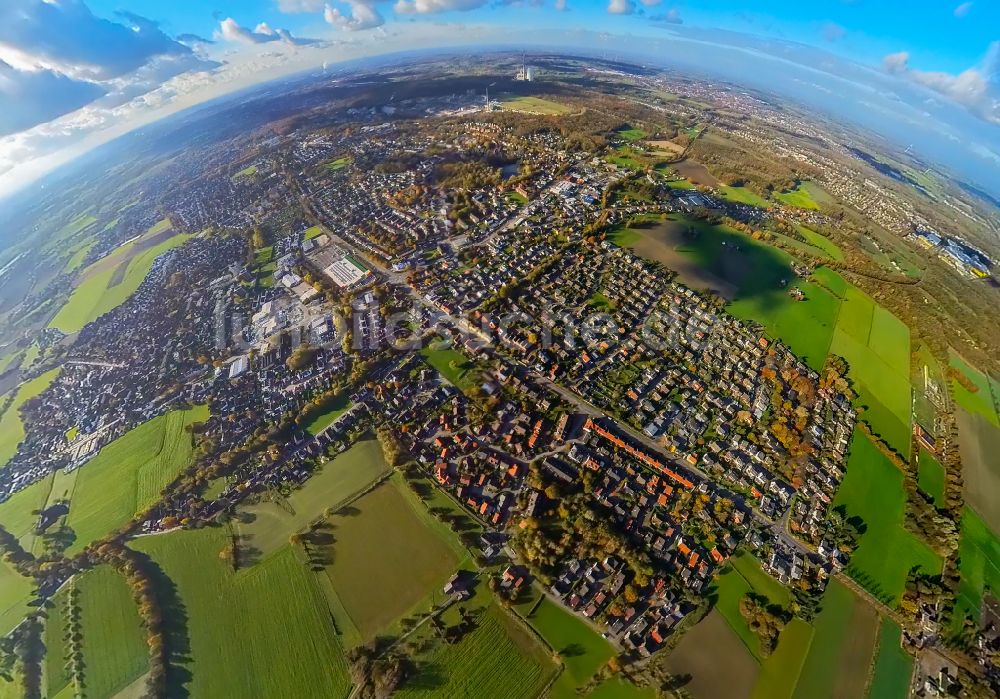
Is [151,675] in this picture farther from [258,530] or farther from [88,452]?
[88,452]

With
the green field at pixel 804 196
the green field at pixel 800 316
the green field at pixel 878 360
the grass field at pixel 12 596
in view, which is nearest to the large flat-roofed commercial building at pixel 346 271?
the grass field at pixel 12 596

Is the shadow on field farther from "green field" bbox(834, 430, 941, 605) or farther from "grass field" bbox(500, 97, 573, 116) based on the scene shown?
"grass field" bbox(500, 97, 573, 116)

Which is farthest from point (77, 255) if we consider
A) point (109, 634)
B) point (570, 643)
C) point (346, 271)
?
point (570, 643)

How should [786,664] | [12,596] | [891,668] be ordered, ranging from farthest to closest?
[12,596], [786,664], [891,668]

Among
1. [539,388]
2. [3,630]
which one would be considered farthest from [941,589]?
[3,630]

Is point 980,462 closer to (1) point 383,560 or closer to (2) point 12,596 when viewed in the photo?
(1) point 383,560

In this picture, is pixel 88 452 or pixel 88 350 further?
pixel 88 350
